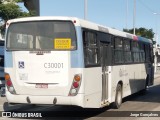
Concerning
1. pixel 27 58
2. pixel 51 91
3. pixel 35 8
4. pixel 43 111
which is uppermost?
pixel 35 8

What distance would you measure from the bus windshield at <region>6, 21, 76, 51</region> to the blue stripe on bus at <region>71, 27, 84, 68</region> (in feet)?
0.40

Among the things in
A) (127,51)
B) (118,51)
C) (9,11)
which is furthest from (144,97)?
(9,11)

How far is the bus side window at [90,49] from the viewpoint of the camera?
11805 mm

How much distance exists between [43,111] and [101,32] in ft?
10.8

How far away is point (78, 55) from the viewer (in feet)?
37.3

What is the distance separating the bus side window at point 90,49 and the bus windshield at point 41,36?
1.61 ft

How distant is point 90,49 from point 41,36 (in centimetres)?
147

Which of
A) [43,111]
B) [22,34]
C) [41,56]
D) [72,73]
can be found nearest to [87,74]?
[72,73]

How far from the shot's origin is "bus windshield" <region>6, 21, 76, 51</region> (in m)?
11.6

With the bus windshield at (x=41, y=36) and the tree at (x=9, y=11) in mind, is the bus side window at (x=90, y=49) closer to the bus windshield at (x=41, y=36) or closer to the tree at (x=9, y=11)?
the bus windshield at (x=41, y=36)

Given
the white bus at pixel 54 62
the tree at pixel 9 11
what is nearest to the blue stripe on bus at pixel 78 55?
the white bus at pixel 54 62

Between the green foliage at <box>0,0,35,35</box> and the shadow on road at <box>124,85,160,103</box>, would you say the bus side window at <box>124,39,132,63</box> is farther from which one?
the green foliage at <box>0,0,35,35</box>

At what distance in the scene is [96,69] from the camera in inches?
493

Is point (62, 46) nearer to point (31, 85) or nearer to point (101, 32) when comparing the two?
point (31, 85)
